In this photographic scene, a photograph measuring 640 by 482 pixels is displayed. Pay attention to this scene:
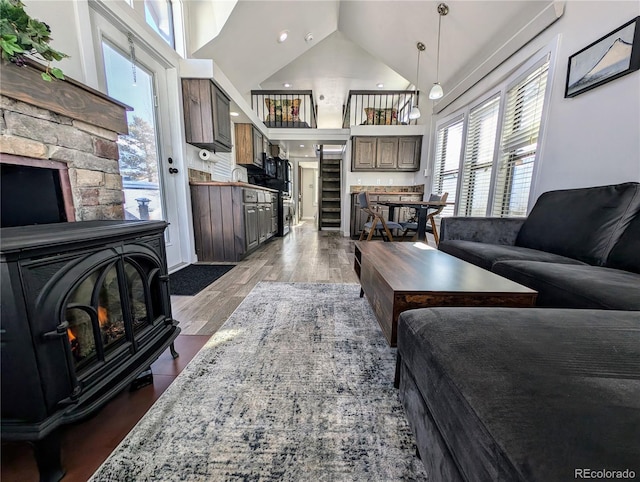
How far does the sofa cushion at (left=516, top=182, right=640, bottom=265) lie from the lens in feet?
4.93

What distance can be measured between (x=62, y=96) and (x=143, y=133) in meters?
1.40

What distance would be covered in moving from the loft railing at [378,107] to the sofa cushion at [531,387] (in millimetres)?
5898

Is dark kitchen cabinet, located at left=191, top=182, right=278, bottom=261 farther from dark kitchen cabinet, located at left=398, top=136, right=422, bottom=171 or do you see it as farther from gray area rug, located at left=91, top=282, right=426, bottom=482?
dark kitchen cabinet, located at left=398, top=136, right=422, bottom=171

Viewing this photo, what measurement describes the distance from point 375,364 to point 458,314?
2.09 feet

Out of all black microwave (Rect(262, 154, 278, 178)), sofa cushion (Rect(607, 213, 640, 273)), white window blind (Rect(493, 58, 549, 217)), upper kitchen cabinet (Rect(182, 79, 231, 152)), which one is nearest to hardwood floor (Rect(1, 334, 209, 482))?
sofa cushion (Rect(607, 213, 640, 273))

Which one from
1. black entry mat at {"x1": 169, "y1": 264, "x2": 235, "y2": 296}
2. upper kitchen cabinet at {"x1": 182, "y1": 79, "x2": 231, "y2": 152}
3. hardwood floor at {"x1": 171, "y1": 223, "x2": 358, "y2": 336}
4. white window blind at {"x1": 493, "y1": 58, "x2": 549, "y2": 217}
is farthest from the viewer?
upper kitchen cabinet at {"x1": 182, "y1": 79, "x2": 231, "y2": 152}

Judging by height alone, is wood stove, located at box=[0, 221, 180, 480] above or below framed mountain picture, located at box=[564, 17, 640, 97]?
below

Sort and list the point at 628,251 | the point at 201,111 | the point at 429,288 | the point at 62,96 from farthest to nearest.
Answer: the point at 201,111 < the point at 628,251 < the point at 62,96 < the point at 429,288

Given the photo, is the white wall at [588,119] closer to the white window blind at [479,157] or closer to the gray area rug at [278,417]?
the white window blind at [479,157]

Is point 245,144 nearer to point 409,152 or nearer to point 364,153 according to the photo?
point 364,153

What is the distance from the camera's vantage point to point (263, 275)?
2.68 metres

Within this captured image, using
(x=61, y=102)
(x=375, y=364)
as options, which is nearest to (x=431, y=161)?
(x=375, y=364)

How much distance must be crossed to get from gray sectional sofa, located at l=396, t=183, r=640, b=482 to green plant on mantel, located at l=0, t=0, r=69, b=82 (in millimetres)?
1826

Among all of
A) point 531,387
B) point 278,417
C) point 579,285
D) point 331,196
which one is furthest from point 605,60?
point 331,196
